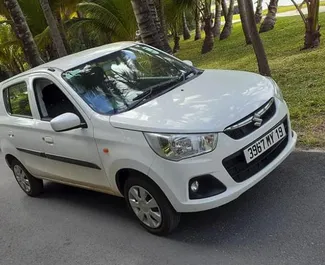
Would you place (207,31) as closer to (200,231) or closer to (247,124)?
(247,124)

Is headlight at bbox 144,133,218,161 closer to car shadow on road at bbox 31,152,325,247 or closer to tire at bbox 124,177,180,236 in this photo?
tire at bbox 124,177,180,236

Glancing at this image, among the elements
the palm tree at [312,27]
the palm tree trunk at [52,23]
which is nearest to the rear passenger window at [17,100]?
the palm tree trunk at [52,23]

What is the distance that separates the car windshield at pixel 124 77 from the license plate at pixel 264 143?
1166mm

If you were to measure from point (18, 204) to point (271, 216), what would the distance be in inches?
135

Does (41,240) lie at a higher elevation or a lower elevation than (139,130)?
lower

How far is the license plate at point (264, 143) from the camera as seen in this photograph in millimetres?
3713

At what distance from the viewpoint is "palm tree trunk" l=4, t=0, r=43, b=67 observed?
1097cm

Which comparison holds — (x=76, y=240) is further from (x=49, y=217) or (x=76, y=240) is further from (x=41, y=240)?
(x=49, y=217)

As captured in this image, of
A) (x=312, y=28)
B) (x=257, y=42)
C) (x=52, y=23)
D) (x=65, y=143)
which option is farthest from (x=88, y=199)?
(x=52, y=23)

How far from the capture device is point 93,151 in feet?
13.6

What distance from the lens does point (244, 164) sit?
372cm

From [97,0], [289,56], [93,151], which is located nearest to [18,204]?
[93,151]

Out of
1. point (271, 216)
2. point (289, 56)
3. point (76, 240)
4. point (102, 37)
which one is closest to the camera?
point (271, 216)

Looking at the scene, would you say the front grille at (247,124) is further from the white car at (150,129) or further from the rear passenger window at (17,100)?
the rear passenger window at (17,100)
